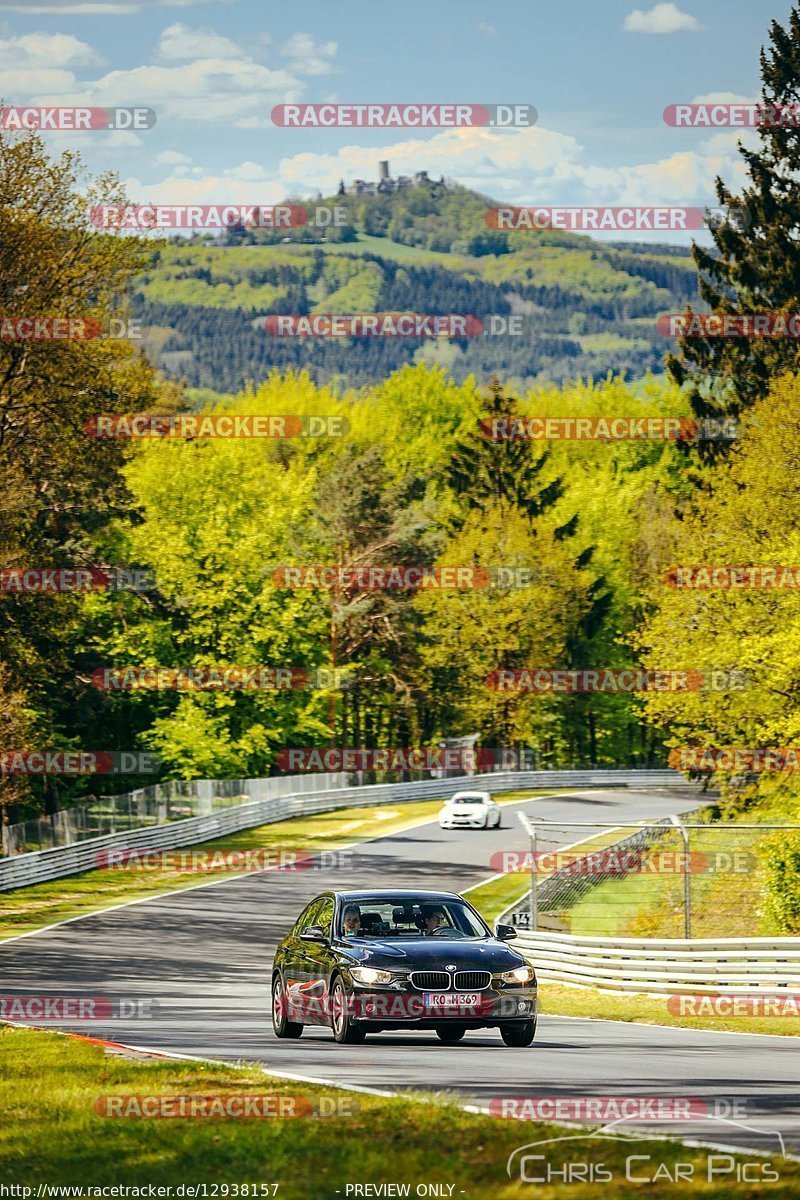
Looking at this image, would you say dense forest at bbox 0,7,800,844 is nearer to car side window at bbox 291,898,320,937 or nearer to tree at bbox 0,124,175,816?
tree at bbox 0,124,175,816

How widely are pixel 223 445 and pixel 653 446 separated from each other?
3940cm

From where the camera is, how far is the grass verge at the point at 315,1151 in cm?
816

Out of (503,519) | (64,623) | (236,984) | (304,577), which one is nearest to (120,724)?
(304,577)

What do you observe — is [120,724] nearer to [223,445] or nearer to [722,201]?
[223,445]

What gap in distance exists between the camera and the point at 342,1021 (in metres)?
15.3

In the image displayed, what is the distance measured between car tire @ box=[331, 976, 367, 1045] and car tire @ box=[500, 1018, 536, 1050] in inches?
50.5

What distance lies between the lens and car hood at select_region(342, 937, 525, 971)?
15.0 meters

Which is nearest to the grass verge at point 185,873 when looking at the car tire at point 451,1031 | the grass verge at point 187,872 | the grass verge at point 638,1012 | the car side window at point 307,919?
the grass verge at point 187,872

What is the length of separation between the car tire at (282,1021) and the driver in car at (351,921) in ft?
3.53

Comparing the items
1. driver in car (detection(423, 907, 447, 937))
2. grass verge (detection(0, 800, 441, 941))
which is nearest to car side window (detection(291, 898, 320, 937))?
driver in car (detection(423, 907, 447, 937))

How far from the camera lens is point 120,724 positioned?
6744cm

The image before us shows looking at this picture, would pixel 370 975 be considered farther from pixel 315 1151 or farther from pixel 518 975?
pixel 315 1151

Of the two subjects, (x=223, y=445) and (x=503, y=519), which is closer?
(x=223, y=445)

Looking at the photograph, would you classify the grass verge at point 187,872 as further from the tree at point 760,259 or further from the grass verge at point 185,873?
the tree at point 760,259
